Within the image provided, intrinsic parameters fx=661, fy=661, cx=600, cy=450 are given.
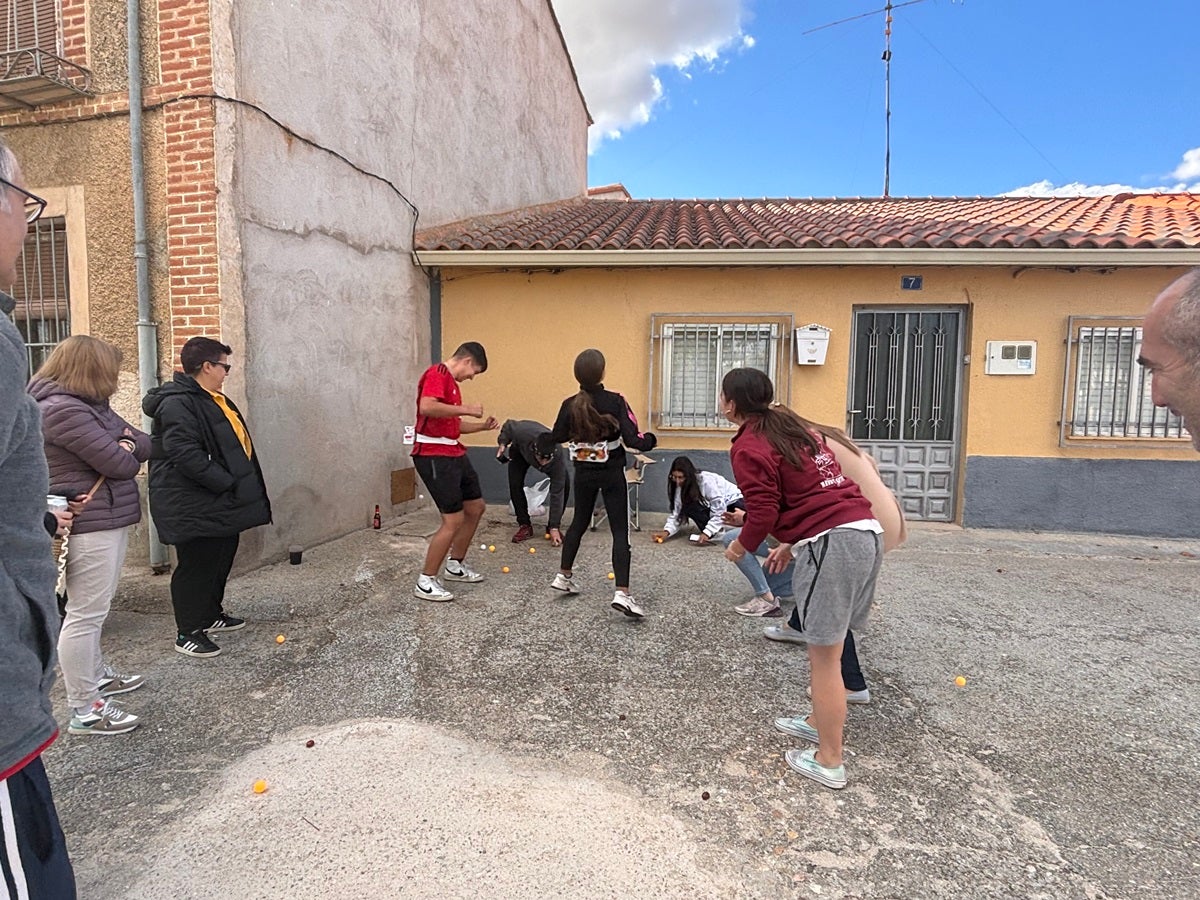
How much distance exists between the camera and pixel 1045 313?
6.61 meters

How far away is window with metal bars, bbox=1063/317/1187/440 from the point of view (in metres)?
6.54

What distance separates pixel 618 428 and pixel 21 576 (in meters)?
3.18

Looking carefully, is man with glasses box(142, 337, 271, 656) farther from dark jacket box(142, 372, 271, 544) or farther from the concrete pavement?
the concrete pavement

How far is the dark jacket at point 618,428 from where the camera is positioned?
13.7 feet

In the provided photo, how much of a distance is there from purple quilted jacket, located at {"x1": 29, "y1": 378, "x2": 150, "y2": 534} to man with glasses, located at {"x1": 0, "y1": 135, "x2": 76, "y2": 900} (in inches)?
72.3

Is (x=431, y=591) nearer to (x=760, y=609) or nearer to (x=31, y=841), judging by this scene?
(x=760, y=609)

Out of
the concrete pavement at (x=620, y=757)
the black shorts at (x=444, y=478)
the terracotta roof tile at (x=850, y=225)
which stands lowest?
the concrete pavement at (x=620, y=757)

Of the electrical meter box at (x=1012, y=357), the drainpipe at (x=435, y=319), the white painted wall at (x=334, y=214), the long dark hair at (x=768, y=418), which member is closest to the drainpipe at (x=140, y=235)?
the white painted wall at (x=334, y=214)

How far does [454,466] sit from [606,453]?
1.05m

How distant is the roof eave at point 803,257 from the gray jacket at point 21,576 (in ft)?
19.6

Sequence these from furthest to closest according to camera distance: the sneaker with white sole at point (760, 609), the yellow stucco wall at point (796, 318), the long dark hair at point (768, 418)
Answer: the yellow stucco wall at point (796, 318) < the sneaker with white sole at point (760, 609) < the long dark hair at point (768, 418)

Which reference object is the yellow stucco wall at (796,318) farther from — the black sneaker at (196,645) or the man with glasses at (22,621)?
the man with glasses at (22,621)

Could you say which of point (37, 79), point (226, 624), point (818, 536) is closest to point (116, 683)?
point (226, 624)

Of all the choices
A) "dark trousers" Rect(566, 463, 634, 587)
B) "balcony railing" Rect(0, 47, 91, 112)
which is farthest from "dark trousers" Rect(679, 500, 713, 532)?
"balcony railing" Rect(0, 47, 91, 112)
